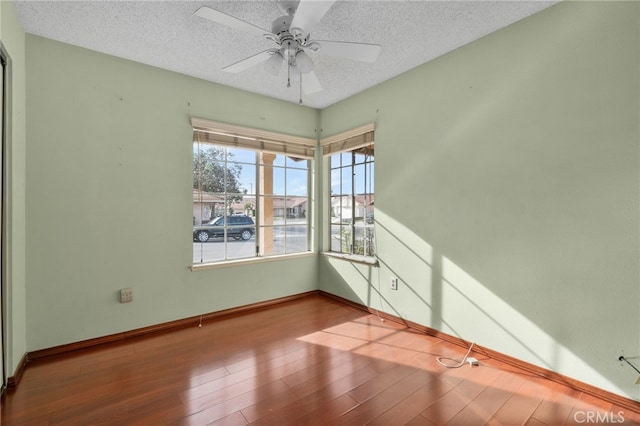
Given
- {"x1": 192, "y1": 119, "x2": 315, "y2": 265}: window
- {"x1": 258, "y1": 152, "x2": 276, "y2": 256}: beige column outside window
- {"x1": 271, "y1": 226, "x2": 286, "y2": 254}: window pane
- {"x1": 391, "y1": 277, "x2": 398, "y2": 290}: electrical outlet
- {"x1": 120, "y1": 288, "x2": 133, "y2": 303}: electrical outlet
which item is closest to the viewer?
{"x1": 120, "y1": 288, "x2": 133, "y2": 303}: electrical outlet

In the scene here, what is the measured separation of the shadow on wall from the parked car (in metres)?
1.25

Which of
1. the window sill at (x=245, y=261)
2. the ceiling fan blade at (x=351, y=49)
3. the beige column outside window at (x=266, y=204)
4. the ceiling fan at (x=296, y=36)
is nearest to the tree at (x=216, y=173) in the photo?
the beige column outside window at (x=266, y=204)

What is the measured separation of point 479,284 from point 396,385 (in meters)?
1.12

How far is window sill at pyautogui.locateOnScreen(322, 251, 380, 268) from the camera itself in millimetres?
3508

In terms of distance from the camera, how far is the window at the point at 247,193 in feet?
11.1

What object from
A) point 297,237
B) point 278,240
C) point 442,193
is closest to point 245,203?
point 278,240

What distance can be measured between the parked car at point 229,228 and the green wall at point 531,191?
5.88 ft

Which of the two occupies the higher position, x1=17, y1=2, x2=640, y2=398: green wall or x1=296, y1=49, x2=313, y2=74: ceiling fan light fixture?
x1=296, y1=49, x2=313, y2=74: ceiling fan light fixture

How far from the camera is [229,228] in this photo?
11.7ft

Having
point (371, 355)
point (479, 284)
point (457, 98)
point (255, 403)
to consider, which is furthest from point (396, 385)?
point (457, 98)

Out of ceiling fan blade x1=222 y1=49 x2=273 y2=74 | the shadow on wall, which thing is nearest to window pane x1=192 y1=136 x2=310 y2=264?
the shadow on wall

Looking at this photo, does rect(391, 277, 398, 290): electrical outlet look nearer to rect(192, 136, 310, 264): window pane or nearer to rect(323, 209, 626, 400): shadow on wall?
rect(323, 209, 626, 400): shadow on wall

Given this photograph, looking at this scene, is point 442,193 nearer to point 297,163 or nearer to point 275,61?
point 275,61

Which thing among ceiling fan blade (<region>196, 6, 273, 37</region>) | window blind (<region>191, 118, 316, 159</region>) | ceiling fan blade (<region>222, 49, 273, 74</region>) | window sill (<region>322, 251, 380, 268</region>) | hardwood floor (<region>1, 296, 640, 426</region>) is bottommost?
hardwood floor (<region>1, 296, 640, 426</region>)
